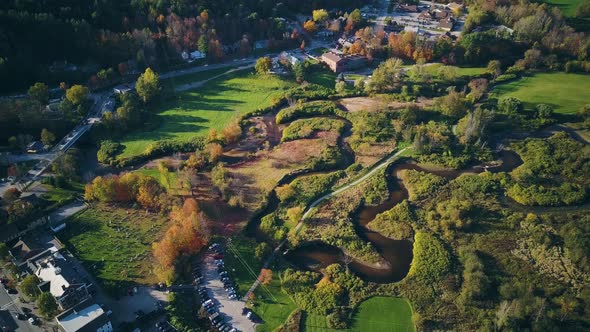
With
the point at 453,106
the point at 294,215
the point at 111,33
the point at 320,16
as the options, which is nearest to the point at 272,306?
the point at 294,215

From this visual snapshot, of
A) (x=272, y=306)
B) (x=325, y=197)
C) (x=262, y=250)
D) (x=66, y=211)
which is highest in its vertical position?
(x=66, y=211)

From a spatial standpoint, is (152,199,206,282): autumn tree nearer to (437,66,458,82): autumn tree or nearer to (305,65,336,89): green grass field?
(305,65,336,89): green grass field

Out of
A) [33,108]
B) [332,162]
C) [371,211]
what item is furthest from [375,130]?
[33,108]

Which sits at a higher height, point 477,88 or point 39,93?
point 39,93

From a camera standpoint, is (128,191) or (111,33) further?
(111,33)

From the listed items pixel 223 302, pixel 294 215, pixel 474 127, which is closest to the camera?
pixel 223 302

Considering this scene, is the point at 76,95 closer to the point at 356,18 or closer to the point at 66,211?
the point at 66,211

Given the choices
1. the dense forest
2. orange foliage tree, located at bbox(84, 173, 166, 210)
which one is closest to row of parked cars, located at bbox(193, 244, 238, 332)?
orange foliage tree, located at bbox(84, 173, 166, 210)
